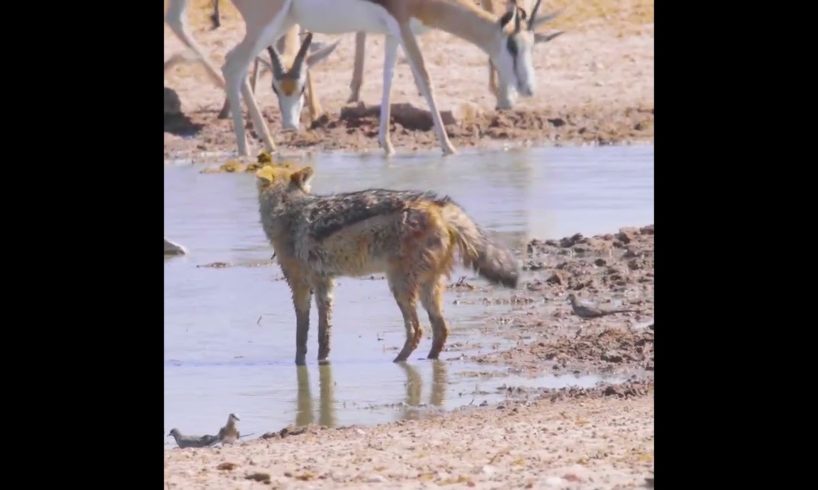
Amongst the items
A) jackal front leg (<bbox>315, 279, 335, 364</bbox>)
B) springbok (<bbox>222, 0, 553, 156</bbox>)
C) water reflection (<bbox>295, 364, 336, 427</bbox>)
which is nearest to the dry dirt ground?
springbok (<bbox>222, 0, 553, 156</bbox>)

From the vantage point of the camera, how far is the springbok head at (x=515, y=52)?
58.7ft

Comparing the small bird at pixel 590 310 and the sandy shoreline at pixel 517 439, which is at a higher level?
the small bird at pixel 590 310

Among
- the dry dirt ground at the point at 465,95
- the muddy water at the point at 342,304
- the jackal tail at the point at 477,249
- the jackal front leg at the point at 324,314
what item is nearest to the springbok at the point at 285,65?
the dry dirt ground at the point at 465,95

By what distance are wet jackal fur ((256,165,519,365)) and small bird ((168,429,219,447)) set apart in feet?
6.09

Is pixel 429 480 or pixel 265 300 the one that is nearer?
pixel 429 480

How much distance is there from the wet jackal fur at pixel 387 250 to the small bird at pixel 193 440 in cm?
186

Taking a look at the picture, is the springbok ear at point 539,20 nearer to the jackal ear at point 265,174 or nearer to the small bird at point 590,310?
the jackal ear at point 265,174

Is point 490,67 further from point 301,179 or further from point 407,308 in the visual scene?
point 407,308

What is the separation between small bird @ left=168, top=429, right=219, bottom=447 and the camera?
232 inches

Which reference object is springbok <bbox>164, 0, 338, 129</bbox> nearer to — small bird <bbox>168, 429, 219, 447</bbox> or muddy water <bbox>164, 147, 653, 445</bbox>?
muddy water <bbox>164, 147, 653, 445</bbox>
